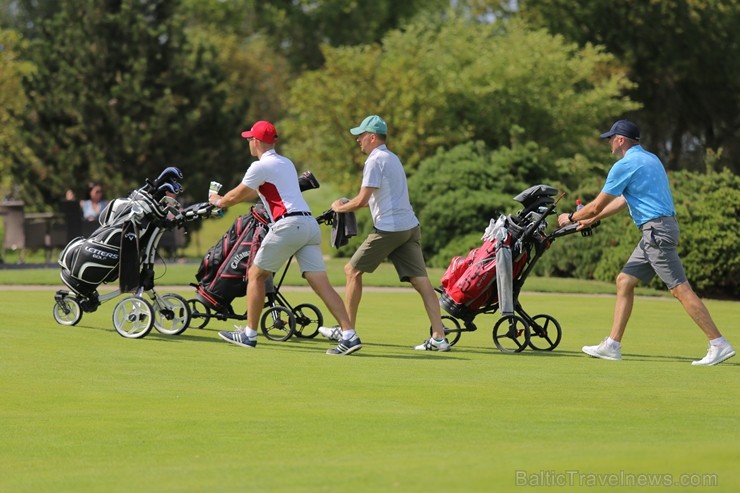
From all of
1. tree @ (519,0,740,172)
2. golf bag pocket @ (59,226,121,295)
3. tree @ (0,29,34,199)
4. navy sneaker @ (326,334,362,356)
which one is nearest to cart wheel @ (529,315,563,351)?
navy sneaker @ (326,334,362,356)

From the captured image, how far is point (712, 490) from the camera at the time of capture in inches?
258

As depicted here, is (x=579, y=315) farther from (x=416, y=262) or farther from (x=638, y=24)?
(x=638, y=24)

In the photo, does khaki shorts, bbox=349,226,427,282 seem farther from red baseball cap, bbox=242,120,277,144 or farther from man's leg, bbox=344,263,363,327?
red baseball cap, bbox=242,120,277,144

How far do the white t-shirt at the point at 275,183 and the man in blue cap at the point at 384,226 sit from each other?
1.29ft

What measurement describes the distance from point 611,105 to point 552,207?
80.6ft

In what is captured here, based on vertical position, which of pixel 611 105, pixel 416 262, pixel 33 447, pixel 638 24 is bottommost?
pixel 33 447

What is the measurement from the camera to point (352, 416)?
9117 millimetres

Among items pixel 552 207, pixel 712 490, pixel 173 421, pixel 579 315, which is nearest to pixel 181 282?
pixel 579 315

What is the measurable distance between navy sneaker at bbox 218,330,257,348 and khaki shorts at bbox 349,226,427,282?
112cm

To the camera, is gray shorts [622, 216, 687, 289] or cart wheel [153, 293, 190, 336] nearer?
gray shorts [622, 216, 687, 289]

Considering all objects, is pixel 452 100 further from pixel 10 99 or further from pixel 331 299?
pixel 331 299

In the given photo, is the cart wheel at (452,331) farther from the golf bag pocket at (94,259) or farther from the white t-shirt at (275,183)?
the golf bag pocket at (94,259)

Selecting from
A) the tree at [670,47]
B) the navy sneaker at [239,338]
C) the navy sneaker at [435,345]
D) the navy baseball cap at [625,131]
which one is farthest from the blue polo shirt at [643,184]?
the tree at [670,47]

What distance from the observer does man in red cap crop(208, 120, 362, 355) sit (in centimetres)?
1249
